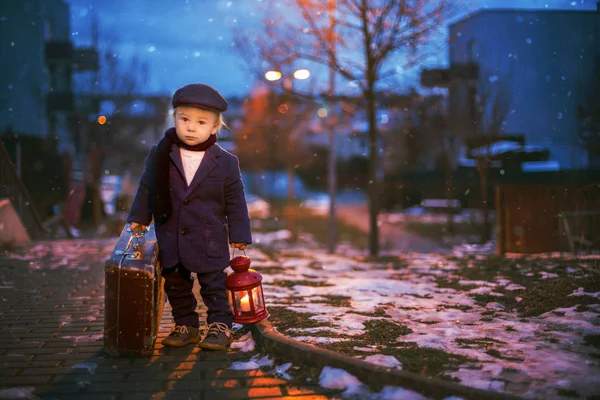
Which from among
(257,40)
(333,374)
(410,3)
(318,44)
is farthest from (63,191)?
(333,374)

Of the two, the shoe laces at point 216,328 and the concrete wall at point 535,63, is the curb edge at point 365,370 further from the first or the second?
the concrete wall at point 535,63

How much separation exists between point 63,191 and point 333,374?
57.6 ft

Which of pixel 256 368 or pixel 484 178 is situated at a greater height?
pixel 484 178

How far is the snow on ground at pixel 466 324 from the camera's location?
3385 mm

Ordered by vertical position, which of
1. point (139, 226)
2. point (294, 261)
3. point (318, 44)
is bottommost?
point (294, 261)

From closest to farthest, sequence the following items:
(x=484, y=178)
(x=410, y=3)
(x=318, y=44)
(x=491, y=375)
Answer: (x=491, y=375)
(x=410, y=3)
(x=318, y=44)
(x=484, y=178)

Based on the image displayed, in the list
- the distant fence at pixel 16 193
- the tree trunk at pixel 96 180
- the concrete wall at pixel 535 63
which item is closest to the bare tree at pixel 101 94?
the tree trunk at pixel 96 180

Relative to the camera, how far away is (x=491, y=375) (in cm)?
337

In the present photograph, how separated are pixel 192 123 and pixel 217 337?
5.26 ft

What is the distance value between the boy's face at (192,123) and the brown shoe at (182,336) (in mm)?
1397

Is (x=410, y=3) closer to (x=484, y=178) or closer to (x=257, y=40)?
(x=257, y=40)

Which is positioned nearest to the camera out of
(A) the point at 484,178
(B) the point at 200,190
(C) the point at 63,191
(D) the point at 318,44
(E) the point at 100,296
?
(B) the point at 200,190

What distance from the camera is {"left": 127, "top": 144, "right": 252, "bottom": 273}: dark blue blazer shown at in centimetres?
425

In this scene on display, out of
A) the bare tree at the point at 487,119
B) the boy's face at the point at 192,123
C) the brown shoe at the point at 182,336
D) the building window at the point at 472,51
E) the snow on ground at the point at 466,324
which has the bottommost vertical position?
the snow on ground at the point at 466,324
